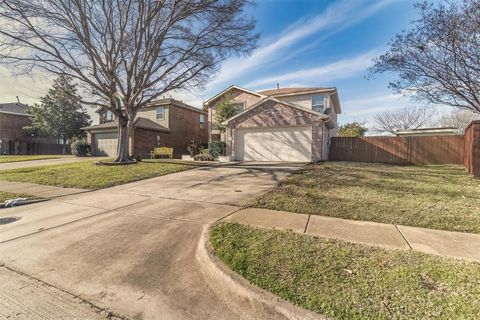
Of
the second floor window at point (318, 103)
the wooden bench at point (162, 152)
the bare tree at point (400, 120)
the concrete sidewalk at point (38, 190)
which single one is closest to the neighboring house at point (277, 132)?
the second floor window at point (318, 103)

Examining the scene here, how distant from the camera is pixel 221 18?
12852 millimetres

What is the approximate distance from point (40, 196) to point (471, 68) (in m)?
19.5

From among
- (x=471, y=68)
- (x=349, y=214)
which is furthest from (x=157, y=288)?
(x=471, y=68)

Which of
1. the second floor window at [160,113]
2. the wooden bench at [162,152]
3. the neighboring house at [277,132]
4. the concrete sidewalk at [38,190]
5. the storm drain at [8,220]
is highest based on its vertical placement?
the second floor window at [160,113]

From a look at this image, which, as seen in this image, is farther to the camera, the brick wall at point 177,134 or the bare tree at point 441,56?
the brick wall at point 177,134

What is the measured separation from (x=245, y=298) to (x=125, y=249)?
2145 mm

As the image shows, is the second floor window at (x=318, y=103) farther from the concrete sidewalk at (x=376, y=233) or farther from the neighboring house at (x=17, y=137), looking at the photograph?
the neighboring house at (x=17, y=137)

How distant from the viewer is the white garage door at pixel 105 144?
22.2 m

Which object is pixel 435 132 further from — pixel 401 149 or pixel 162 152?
pixel 162 152

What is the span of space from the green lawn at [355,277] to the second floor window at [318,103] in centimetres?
1858

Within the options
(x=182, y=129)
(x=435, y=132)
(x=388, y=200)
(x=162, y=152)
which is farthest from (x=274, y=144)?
(x=435, y=132)

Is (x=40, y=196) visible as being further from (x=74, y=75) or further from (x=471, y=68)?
(x=471, y=68)

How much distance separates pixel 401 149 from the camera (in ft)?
54.6

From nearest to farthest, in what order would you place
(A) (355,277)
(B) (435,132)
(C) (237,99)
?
(A) (355,277) < (B) (435,132) < (C) (237,99)
